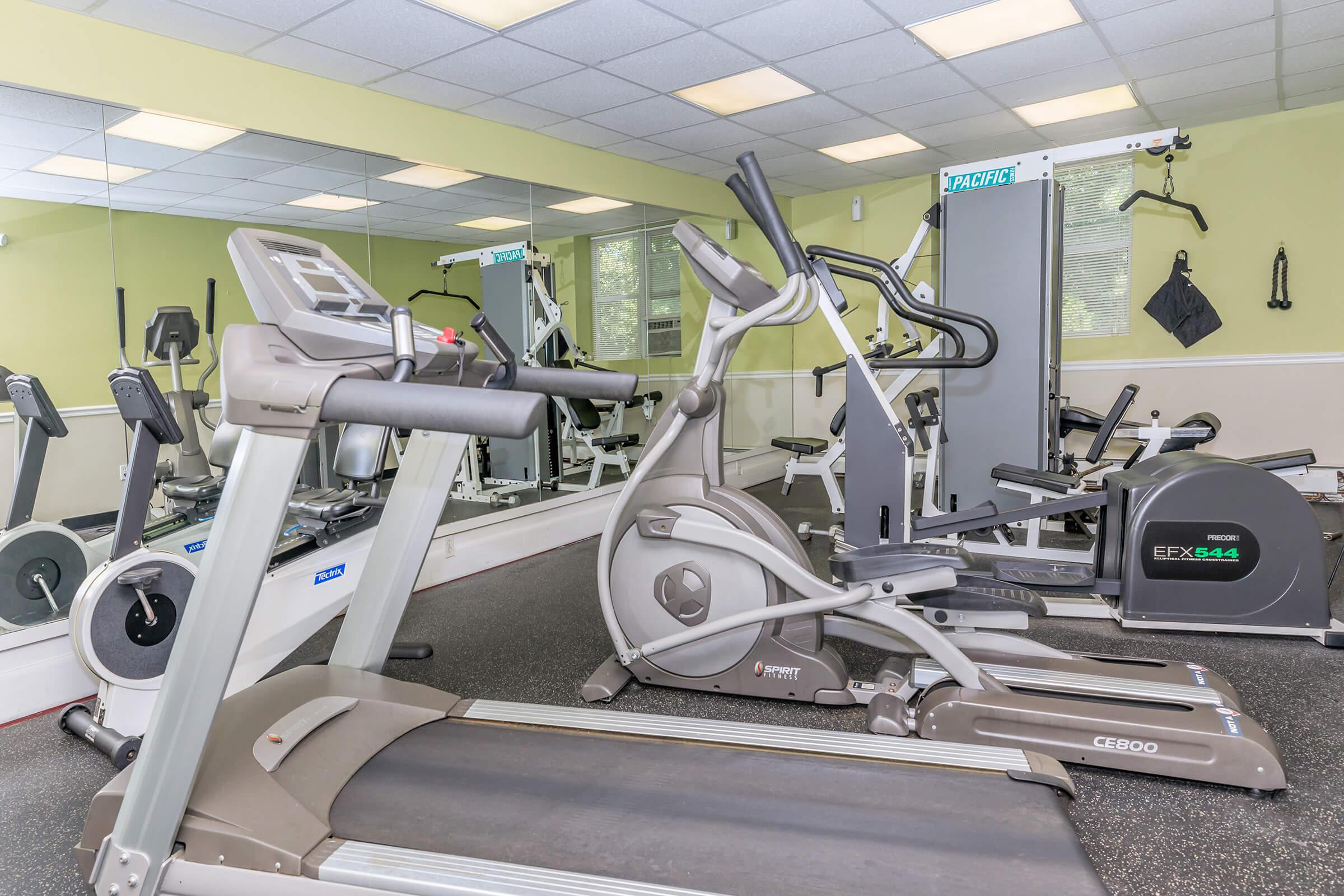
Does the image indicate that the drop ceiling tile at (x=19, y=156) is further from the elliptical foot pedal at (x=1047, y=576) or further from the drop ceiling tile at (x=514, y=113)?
the elliptical foot pedal at (x=1047, y=576)

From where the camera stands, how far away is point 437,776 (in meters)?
1.75

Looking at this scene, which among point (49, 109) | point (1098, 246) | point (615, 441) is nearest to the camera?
point (49, 109)

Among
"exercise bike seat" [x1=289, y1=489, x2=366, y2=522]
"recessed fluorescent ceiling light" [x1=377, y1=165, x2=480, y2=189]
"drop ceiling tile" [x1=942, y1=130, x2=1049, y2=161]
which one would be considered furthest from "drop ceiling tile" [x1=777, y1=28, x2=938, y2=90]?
"exercise bike seat" [x1=289, y1=489, x2=366, y2=522]

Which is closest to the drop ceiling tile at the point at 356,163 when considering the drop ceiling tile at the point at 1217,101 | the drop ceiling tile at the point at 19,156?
the drop ceiling tile at the point at 19,156

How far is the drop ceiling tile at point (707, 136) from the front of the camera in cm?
497

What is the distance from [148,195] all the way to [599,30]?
2.02 m

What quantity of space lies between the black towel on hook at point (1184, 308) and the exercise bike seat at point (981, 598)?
4301mm

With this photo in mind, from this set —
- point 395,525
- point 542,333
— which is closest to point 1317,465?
point 542,333

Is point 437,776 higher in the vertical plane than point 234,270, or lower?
lower

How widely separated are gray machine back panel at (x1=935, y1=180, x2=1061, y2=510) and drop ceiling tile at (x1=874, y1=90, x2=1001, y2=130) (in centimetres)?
78

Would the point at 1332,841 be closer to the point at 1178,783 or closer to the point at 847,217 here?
the point at 1178,783

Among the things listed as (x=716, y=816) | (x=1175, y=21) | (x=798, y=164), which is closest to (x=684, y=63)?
(x=1175, y=21)

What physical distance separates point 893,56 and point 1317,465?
4200mm

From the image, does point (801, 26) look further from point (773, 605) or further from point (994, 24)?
point (773, 605)
